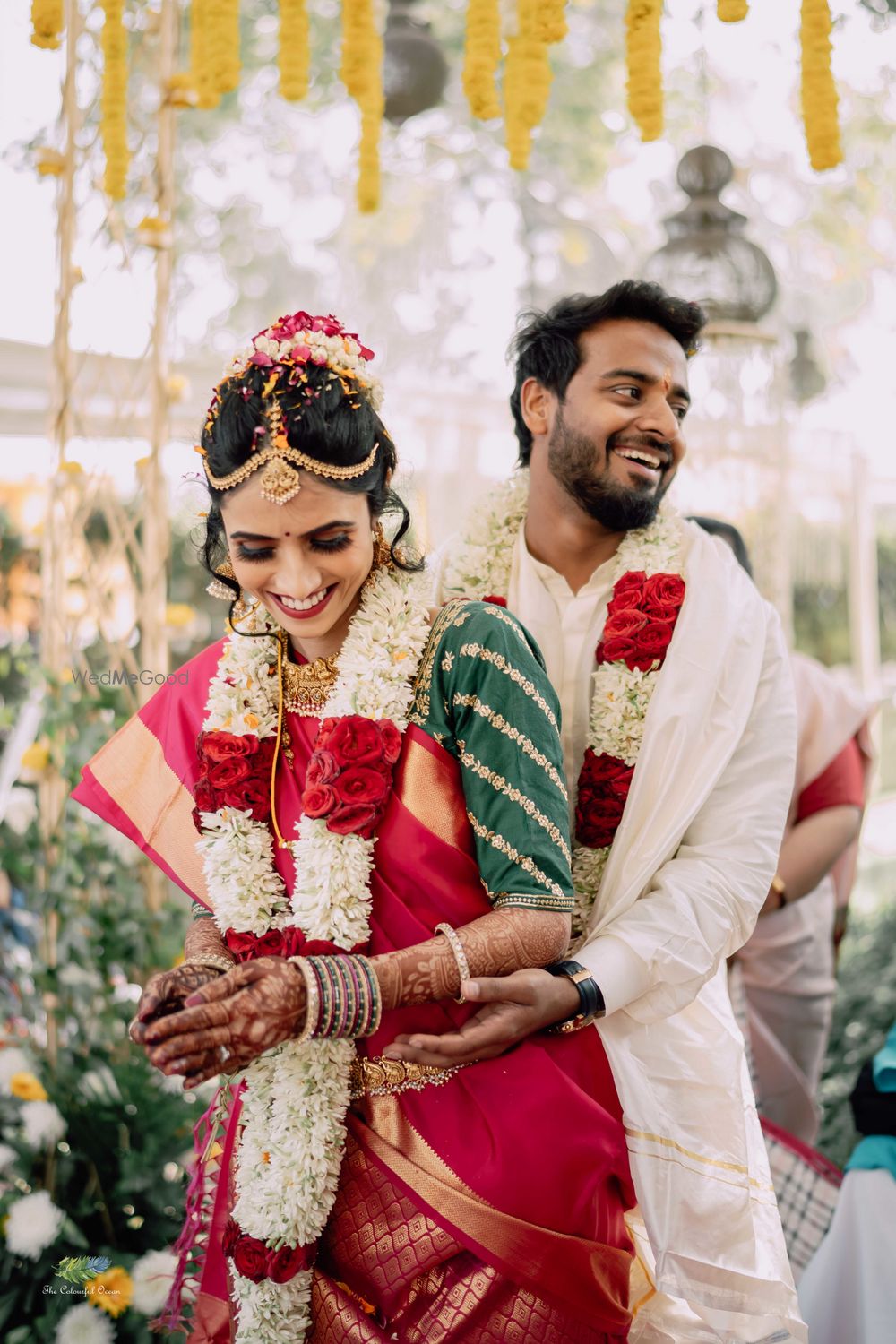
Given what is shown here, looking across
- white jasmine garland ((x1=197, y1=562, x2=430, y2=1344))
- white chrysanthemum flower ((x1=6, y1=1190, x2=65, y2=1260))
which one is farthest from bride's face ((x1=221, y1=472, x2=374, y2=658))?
white chrysanthemum flower ((x1=6, y1=1190, x2=65, y2=1260))

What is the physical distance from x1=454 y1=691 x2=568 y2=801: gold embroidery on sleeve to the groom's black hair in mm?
959

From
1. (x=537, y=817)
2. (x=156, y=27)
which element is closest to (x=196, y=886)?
(x=537, y=817)

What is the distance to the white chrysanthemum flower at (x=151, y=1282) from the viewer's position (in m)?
2.74

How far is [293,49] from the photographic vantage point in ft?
9.77

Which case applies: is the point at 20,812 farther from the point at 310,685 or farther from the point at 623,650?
the point at 623,650

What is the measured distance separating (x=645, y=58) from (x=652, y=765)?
169 cm

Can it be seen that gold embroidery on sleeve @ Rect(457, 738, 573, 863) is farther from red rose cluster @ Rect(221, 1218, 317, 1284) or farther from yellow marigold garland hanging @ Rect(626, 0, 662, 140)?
yellow marigold garland hanging @ Rect(626, 0, 662, 140)

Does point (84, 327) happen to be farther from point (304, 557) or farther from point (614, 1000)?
point (614, 1000)

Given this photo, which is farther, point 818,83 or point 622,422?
point 818,83

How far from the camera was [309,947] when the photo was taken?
185 centimetres

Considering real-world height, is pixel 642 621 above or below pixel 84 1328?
above

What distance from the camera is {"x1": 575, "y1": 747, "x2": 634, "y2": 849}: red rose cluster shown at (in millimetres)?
2299

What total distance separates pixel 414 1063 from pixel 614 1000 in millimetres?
354
